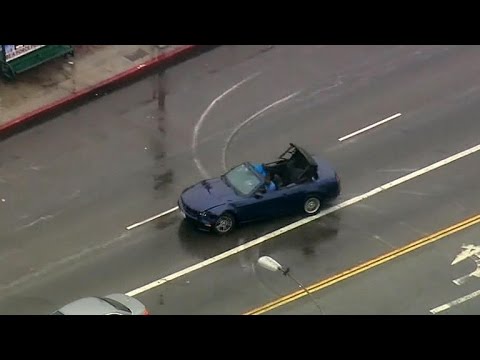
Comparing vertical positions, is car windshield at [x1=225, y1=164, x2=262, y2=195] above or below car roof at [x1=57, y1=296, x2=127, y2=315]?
above

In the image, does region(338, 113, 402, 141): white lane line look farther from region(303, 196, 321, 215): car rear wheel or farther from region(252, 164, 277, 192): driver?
region(252, 164, 277, 192): driver

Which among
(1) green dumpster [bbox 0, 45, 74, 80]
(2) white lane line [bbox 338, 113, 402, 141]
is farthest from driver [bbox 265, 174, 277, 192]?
(1) green dumpster [bbox 0, 45, 74, 80]

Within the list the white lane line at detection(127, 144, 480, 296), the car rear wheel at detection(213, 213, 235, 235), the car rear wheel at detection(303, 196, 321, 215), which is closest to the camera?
the white lane line at detection(127, 144, 480, 296)

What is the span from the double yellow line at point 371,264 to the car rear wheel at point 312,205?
6.24 ft

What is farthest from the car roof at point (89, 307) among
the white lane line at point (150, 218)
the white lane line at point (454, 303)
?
the white lane line at point (454, 303)

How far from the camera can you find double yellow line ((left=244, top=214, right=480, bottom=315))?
1745 centimetres

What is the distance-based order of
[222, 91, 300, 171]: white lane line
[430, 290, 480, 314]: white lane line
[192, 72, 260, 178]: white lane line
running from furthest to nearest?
1. [222, 91, 300, 171]: white lane line
2. [192, 72, 260, 178]: white lane line
3. [430, 290, 480, 314]: white lane line

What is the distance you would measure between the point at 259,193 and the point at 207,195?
1081 mm

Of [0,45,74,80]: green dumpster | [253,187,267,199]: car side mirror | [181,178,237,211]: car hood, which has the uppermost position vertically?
[0,45,74,80]: green dumpster

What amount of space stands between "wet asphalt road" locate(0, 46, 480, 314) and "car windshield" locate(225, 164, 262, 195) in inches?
33.2

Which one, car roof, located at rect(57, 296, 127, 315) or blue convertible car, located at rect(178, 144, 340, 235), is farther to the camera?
blue convertible car, located at rect(178, 144, 340, 235)

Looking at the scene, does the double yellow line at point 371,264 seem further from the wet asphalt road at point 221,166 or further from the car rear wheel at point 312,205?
the car rear wheel at point 312,205
